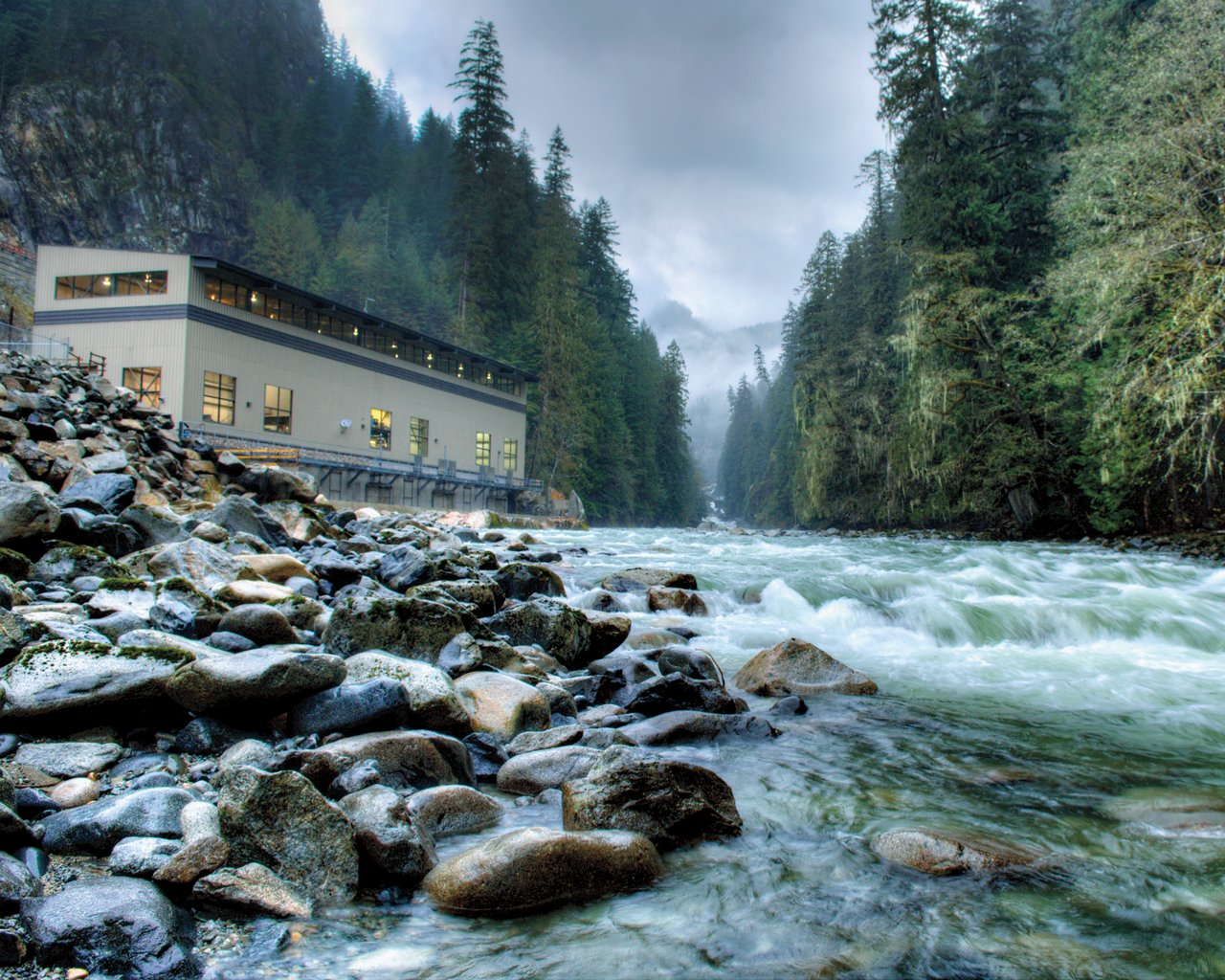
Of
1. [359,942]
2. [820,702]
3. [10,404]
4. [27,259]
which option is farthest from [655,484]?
[359,942]

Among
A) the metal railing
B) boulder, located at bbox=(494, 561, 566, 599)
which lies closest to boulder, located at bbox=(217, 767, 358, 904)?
boulder, located at bbox=(494, 561, 566, 599)

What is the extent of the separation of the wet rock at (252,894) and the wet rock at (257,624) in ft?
8.81

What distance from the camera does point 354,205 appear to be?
6781 cm

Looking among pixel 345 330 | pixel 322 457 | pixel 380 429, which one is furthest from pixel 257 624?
pixel 345 330

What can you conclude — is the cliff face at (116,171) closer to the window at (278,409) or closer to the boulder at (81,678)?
the window at (278,409)

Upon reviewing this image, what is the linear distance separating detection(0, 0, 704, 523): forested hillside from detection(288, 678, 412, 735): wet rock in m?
39.5

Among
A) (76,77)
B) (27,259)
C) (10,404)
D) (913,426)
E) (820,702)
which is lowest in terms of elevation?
(820,702)

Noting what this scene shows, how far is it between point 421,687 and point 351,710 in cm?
46

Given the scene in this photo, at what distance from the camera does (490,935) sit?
2535mm

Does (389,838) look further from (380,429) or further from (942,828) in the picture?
(380,429)

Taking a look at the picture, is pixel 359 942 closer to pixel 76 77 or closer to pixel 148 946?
pixel 148 946

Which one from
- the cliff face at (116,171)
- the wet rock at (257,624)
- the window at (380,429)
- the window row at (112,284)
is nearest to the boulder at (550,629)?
the wet rock at (257,624)

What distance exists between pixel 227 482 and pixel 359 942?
51.9 ft

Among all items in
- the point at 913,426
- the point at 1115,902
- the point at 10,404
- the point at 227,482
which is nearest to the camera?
the point at 1115,902
